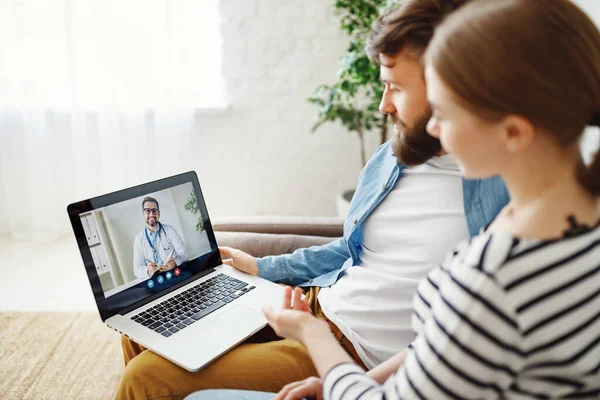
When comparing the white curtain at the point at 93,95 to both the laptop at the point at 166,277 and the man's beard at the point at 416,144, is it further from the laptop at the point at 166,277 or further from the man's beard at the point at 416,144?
the man's beard at the point at 416,144

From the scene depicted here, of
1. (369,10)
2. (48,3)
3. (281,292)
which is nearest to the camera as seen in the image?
(281,292)

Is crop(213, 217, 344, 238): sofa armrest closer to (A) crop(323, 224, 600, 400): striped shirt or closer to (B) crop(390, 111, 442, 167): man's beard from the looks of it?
(B) crop(390, 111, 442, 167): man's beard

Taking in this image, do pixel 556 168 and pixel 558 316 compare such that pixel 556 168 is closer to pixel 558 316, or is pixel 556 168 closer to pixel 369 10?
pixel 558 316

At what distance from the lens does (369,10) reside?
76.4 inches

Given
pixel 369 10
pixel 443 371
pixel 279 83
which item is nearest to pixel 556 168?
pixel 443 371

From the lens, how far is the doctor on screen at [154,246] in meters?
1.09

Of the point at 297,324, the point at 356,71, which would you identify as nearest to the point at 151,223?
the point at 297,324

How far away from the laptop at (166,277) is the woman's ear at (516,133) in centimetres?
65

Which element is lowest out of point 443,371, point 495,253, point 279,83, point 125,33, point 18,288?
point 18,288

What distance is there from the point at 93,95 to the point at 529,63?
2.36 metres

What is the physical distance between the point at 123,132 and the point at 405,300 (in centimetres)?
199

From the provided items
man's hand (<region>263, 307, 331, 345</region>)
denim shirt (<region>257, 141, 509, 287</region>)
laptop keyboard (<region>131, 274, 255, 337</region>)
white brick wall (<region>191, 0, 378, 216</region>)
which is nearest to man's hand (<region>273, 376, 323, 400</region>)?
man's hand (<region>263, 307, 331, 345</region>)

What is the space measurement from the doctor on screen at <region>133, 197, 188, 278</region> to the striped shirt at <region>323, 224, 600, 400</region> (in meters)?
0.69

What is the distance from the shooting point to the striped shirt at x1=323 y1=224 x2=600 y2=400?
53cm
